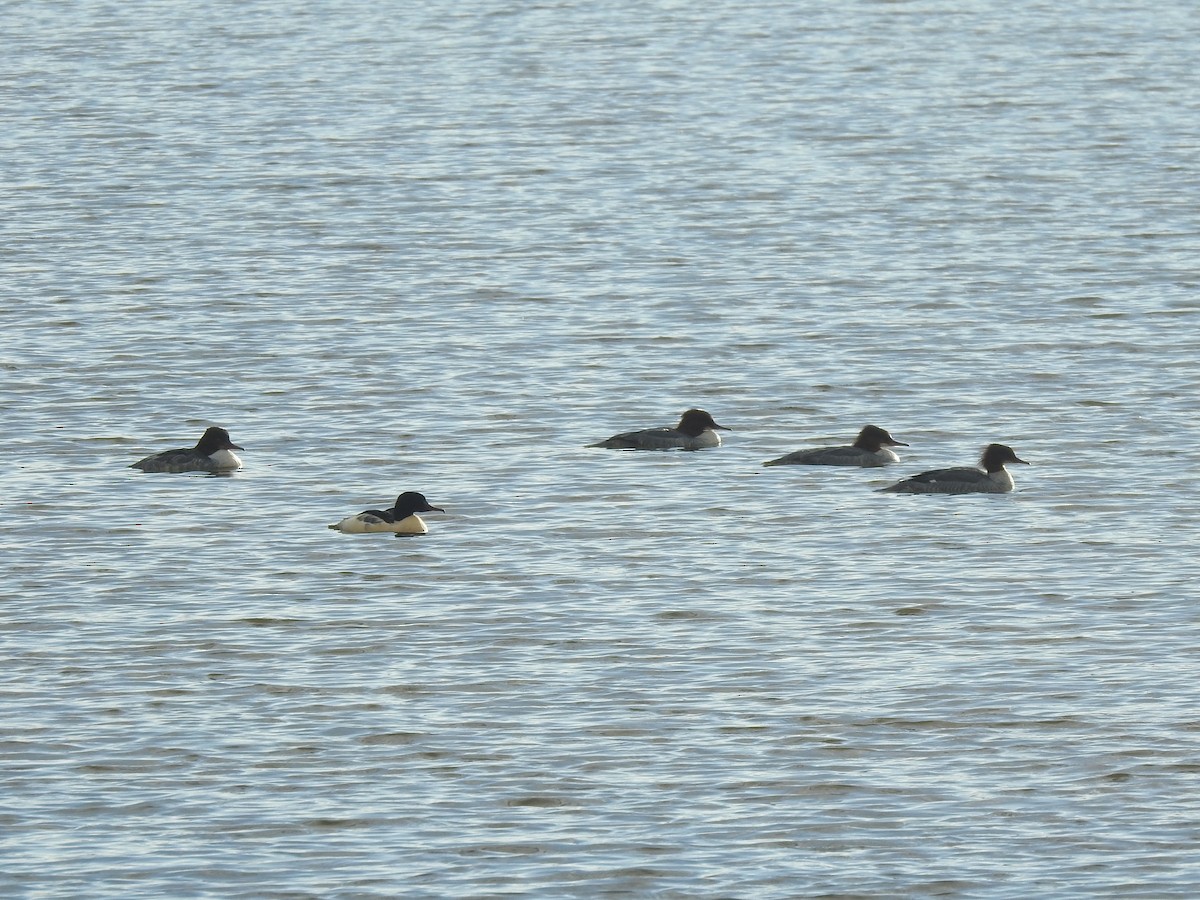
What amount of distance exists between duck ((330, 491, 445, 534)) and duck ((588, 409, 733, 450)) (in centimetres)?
423

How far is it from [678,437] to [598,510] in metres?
2.79

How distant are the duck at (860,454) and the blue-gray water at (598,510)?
0.98 ft

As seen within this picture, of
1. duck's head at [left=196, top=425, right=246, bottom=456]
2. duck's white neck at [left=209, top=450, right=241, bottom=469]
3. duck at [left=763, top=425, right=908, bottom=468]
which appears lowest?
duck at [left=763, top=425, right=908, bottom=468]

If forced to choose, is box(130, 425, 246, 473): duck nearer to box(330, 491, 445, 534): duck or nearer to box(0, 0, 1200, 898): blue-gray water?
box(0, 0, 1200, 898): blue-gray water

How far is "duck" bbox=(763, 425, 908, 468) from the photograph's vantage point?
Answer: 2750cm

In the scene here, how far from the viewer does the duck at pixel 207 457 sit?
27.3 m

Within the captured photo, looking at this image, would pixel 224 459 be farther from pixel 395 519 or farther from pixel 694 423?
pixel 694 423

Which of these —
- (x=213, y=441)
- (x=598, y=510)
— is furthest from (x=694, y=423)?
(x=213, y=441)

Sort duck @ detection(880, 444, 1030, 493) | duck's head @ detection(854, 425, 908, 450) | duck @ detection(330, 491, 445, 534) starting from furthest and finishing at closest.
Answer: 1. duck's head @ detection(854, 425, 908, 450)
2. duck @ detection(880, 444, 1030, 493)
3. duck @ detection(330, 491, 445, 534)

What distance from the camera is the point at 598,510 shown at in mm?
25938

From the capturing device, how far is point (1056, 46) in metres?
71.1

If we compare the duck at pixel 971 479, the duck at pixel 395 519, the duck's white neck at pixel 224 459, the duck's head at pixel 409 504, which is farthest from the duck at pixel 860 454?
the duck's white neck at pixel 224 459

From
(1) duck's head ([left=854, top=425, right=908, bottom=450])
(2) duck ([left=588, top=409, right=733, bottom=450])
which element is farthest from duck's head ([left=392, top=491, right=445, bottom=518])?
(1) duck's head ([left=854, top=425, right=908, bottom=450])

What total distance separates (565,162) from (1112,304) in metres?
17.7
